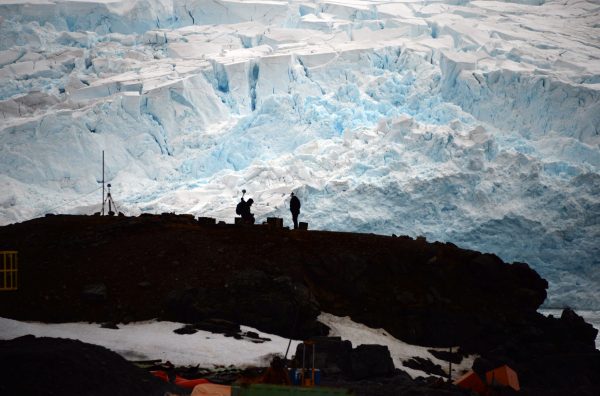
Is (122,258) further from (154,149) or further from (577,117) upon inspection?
(577,117)

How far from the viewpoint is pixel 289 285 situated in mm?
12898

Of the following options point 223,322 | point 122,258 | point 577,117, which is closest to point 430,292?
point 223,322

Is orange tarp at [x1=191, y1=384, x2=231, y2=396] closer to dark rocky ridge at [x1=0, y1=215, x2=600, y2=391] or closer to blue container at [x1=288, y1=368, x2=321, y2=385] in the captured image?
blue container at [x1=288, y1=368, x2=321, y2=385]

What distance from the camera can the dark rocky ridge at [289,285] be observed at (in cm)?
1274

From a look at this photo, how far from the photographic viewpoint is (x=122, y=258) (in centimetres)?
1367

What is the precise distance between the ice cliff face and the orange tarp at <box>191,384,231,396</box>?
784 inches

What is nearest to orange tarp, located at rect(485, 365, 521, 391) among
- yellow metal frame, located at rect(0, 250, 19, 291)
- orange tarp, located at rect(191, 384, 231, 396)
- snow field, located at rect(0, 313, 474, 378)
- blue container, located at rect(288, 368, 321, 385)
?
snow field, located at rect(0, 313, 474, 378)

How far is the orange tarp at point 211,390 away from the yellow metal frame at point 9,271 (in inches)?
196

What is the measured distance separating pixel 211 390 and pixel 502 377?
434 cm

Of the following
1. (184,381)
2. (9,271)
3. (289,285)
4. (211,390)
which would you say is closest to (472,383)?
(289,285)

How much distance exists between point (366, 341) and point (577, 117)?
76.5 ft

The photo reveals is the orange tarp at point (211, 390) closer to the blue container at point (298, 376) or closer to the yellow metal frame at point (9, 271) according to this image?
the blue container at point (298, 376)

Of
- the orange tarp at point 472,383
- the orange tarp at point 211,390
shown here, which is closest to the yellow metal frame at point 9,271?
the orange tarp at point 211,390

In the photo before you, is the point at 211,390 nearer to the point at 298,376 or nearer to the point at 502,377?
the point at 298,376
